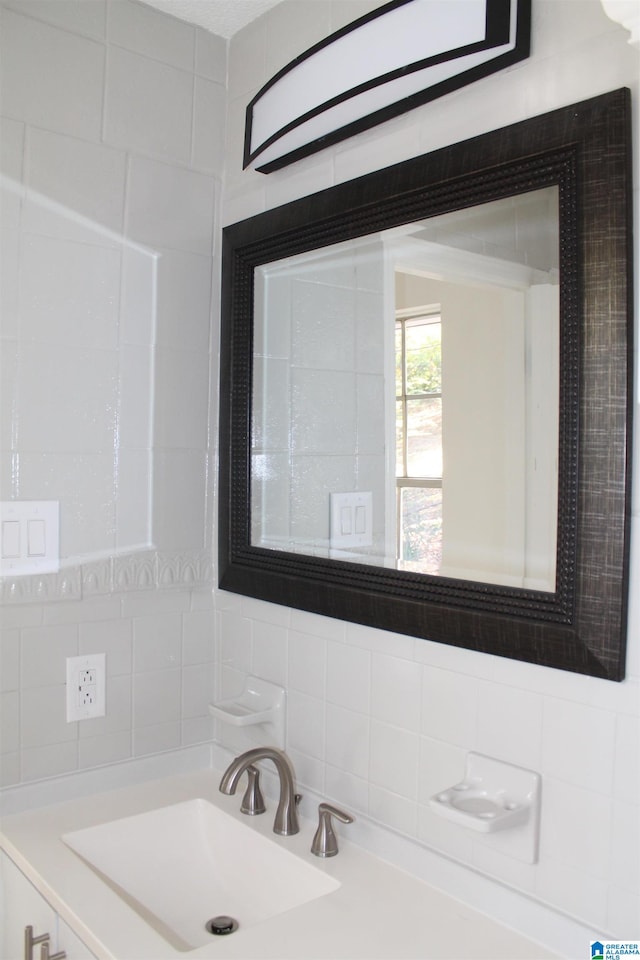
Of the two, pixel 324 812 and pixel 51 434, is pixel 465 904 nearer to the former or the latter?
pixel 324 812

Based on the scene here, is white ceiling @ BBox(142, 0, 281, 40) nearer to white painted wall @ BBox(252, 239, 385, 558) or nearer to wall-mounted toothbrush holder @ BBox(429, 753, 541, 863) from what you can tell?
white painted wall @ BBox(252, 239, 385, 558)

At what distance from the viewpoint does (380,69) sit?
1.23 metres

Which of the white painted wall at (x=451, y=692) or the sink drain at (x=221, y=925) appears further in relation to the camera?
the sink drain at (x=221, y=925)

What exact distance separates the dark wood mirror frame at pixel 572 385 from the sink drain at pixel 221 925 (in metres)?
0.53

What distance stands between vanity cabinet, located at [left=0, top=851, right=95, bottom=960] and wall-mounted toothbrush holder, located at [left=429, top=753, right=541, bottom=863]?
21.3 inches

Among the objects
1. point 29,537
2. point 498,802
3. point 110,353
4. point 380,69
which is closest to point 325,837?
point 498,802

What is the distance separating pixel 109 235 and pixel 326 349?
468 mm

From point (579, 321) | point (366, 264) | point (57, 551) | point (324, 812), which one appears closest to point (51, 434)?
point (57, 551)

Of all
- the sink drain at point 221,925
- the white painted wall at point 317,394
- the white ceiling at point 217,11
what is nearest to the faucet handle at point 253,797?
the sink drain at point 221,925

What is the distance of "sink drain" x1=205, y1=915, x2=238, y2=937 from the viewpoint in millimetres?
1297

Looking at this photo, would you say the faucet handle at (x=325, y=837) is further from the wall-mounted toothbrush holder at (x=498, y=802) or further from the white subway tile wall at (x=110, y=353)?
the white subway tile wall at (x=110, y=353)

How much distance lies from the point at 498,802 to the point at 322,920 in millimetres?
297

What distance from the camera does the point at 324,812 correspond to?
1.31 metres

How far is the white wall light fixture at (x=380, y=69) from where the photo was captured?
1.08m
